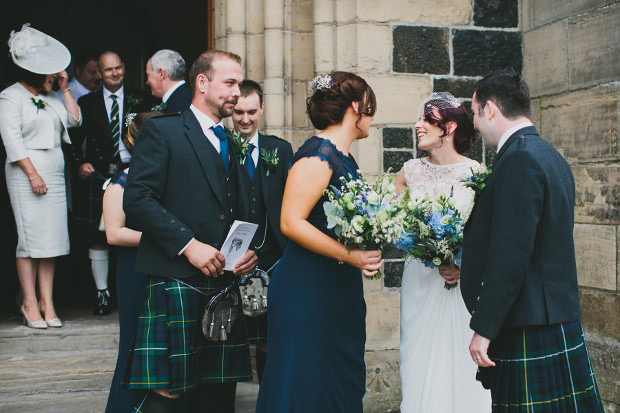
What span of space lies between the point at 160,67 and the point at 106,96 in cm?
139

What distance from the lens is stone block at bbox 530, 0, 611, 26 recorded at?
433 centimetres

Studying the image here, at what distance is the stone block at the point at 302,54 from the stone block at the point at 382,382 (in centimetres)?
204

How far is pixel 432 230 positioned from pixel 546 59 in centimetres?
228

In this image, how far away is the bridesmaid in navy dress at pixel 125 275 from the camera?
347 cm

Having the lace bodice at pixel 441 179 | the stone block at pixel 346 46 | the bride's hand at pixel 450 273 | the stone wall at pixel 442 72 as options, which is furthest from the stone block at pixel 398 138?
the bride's hand at pixel 450 273

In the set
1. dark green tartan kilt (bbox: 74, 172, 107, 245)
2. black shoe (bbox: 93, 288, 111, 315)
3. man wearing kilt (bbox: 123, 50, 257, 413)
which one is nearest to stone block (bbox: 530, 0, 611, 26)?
man wearing kilt (bbox: 123, 50, 257, 413)

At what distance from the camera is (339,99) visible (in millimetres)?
2924

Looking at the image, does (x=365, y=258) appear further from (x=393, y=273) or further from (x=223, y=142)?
(x=393, y=273)

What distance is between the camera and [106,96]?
5617 millimetres

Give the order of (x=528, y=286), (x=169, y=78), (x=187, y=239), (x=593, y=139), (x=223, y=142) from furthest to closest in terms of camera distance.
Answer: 1. (x=169, y=78)
2. (x=593, y=139)
3. (x=223, y=142)
4. (x=187, y=239)
5. (x=528, y=286)

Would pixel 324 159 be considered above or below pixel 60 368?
above

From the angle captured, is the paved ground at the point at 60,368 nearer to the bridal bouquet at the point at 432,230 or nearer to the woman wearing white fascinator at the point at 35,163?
the woman wearing white fascinator at the point at 35,163

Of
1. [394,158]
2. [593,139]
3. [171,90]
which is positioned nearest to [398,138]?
[394,158]

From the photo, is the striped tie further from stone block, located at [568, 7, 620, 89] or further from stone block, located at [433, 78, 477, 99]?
stone block, located at [568, 7, 620, 89]
